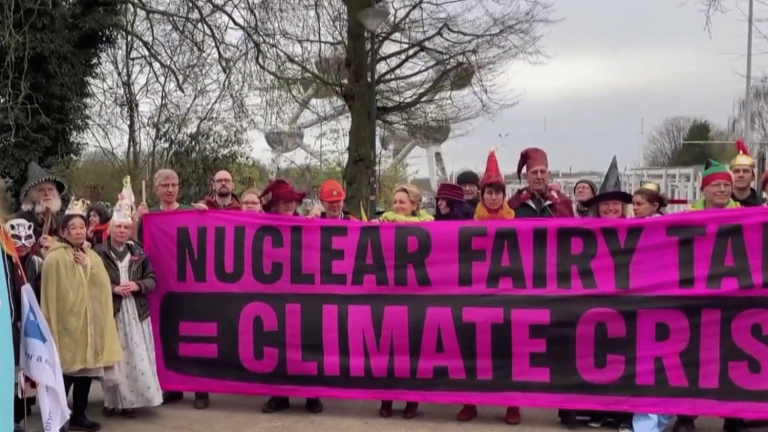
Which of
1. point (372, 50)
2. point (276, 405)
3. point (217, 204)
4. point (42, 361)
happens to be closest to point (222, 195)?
point (217, 204)

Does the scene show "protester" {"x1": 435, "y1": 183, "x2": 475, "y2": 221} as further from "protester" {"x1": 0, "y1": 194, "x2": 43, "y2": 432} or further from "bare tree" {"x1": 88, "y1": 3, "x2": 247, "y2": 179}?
"bare tree" {"x1": 88, "y1": 3, "x2": 247, "y2": 179}

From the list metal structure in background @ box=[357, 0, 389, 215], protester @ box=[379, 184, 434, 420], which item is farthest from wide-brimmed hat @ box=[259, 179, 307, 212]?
metal structure in background @ box=[357, 0, 389, 215]

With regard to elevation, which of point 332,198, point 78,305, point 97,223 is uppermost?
point 332,198

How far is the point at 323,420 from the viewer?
4.91m

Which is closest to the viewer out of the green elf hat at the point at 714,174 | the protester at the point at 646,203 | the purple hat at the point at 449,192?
the green elf hat at the point at 714,174

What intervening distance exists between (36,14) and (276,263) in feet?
25.4

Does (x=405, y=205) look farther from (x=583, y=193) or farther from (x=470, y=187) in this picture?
(x=583, y=193)

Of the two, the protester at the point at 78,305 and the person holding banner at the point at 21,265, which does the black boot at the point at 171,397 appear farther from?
the person holding banner at the point at 21,265

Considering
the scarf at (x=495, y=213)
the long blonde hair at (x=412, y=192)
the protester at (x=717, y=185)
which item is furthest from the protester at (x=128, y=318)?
the protester at (x=717, y=185)

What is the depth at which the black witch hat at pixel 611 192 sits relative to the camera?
5.06 m

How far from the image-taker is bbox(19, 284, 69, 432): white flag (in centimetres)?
416

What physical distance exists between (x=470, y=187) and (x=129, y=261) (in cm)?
303

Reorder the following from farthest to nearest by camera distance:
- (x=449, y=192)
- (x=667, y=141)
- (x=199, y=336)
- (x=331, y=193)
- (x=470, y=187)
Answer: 1. (x=667, y=141)
2. (x=470, y=187)
3. (x=449, y=192)
4. (x=331, y=193)
5. (x=199, y=336)

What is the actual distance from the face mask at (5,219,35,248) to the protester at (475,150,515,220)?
10.2 feet
